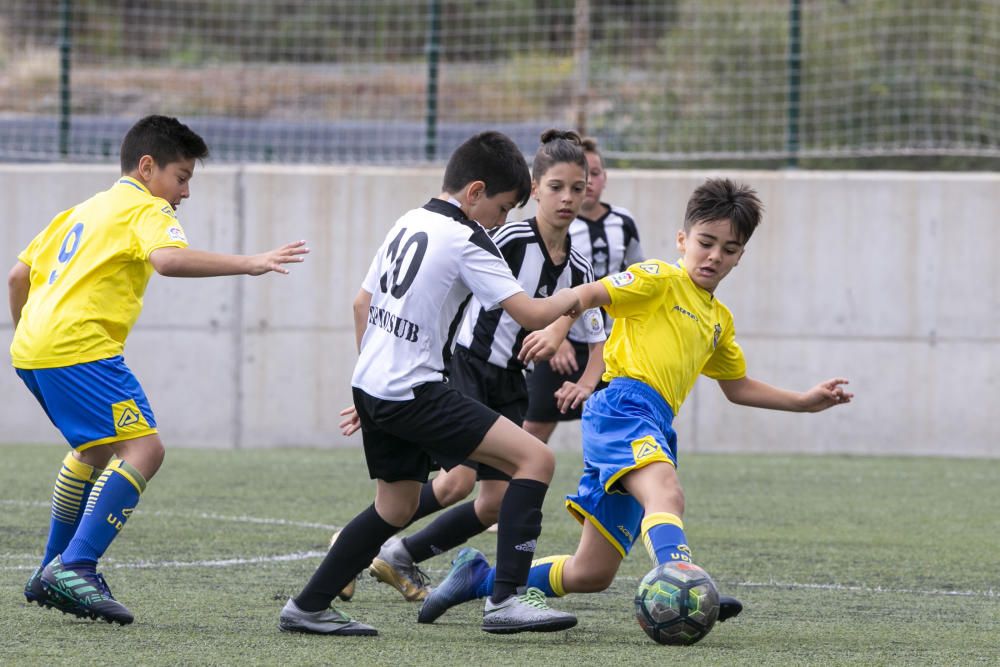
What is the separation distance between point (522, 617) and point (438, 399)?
698 millimetres

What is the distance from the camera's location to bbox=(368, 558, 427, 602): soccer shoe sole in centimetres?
524

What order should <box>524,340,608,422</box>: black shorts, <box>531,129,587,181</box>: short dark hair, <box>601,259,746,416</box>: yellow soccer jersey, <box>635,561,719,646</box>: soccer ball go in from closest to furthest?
<box>635,561,719,646</box>: soccer ball → <box>601,259,746,416</box>: yellow soccer jersey → <box>531,129,587,181</box>: short dark hair → <box>524,340,608,422</box>: black shorts

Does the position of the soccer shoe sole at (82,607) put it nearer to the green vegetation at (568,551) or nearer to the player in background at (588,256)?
the green vegetation at (568,551)

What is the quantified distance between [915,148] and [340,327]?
463 cm

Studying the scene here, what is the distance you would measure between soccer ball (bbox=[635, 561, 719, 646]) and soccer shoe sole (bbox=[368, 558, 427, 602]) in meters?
1.24

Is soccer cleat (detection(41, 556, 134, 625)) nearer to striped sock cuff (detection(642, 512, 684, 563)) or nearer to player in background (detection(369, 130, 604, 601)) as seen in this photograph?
player in background (detection(369, 130, 604, 601))

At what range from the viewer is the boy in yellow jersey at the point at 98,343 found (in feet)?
14.9

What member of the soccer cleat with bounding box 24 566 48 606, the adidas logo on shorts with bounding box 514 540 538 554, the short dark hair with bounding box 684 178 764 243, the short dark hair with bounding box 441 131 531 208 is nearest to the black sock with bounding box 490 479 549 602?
the adidas logo on shorts with bounding box 514 540 538 554

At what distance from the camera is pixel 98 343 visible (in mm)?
4723

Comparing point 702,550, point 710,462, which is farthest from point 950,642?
point 710,462

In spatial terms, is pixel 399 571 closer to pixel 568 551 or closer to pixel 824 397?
pixel 568 551

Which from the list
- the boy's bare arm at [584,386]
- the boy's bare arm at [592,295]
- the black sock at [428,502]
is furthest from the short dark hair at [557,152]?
the black sock at [428,502]

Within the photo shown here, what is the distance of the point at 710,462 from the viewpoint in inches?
395

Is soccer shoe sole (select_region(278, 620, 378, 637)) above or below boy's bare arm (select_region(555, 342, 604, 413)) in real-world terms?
below
